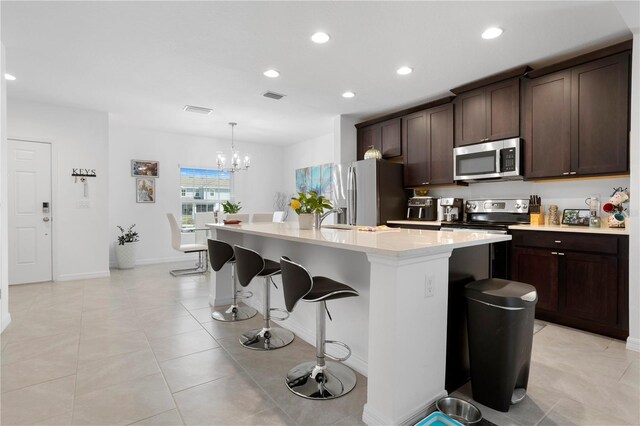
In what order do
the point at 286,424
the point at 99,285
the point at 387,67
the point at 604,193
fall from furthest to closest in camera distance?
the point at 99,285 → the point at 387,67 → the point at 604,193 → the point at 286,424

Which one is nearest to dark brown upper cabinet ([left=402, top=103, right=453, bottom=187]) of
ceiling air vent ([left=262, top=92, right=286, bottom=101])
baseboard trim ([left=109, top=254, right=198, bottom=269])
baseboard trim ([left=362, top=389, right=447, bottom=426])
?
ceiling air vent ([left=262, top=92, right=286, bottom=101])

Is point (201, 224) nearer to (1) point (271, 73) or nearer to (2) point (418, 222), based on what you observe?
(1) point (271, 73)

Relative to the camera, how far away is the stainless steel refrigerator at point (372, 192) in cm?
474

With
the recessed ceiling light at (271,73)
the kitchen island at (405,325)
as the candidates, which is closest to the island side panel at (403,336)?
the kitchen island at (405,325)

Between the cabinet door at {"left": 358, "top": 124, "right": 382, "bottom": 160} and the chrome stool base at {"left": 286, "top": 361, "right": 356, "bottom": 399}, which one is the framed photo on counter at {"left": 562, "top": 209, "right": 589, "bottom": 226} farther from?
the chrome stool base at {"left": 286, "top": 361, "right": 356, "bottom": 399}

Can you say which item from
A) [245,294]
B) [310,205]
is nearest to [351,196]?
[245,294]

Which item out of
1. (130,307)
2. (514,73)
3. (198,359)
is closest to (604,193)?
(514,73)

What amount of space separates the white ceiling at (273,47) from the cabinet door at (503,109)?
0.81 ft

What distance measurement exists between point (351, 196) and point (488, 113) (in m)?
2.15

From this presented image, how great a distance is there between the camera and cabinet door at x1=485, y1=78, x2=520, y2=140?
3.62m

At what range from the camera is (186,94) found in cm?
438

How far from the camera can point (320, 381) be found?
203 centimetres

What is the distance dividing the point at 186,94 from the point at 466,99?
3.62 meters

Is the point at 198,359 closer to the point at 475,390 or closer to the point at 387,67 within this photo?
the point at 475,390
